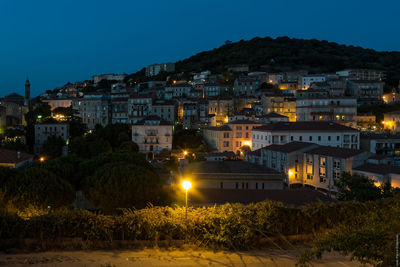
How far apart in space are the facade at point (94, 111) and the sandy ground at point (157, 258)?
6746 cm

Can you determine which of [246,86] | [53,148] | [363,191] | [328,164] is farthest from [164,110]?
[363,191]

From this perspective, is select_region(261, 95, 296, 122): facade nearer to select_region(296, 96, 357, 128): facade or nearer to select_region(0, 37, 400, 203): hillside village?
select_region(0, 37, 400, 203): hillside village

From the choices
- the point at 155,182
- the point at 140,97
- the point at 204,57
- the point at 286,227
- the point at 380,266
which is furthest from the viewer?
the point at 204,57

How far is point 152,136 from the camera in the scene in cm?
5053

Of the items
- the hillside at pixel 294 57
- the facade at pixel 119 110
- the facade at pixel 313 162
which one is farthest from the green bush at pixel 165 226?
the hillside at pixel 294 57

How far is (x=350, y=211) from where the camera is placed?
9.95m

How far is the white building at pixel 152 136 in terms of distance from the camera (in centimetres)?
5047

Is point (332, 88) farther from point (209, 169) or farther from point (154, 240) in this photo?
point (154, 240)

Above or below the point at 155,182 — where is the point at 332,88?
above

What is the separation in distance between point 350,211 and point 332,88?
7020 centimetres

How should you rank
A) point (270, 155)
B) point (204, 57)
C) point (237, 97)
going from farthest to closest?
point (204, 57)
point (237, 97)
point (270, 155)

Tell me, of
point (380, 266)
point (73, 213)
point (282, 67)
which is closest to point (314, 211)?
point (380, 266)

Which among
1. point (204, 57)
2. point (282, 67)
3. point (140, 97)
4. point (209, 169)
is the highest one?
point (204, 57)

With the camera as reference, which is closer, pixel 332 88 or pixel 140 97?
pixel 140 97
